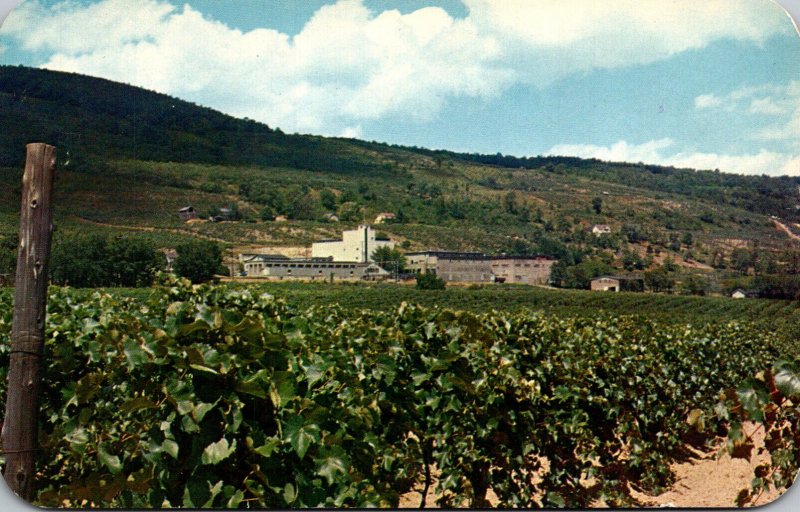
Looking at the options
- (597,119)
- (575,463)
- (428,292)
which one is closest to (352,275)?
(428,292)

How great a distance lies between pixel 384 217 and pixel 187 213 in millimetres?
2981

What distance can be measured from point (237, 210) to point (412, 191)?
150 inches

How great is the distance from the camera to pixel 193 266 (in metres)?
4.62

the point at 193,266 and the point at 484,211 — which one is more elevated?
the point at 484,211

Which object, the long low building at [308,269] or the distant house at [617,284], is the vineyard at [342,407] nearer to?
the long low building at [308,269]

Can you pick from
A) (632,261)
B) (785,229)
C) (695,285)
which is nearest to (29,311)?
(785,229)

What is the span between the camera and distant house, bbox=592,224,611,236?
33.8 ft

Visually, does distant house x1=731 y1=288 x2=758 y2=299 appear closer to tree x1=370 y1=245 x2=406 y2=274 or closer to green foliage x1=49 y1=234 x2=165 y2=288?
tree x1=370 y1=245 x2=406 y2=274

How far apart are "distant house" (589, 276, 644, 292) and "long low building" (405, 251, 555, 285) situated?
2.07 feet

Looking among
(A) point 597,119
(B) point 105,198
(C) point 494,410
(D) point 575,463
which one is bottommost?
(D) point 575,463

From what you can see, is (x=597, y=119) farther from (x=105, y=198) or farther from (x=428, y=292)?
(x=105, y=198)

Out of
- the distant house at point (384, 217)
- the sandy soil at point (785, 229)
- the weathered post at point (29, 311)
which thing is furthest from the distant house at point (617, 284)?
the weathered post at point (29, 311)

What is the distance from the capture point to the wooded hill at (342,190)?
4.98 m

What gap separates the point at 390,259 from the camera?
23.2 ft
